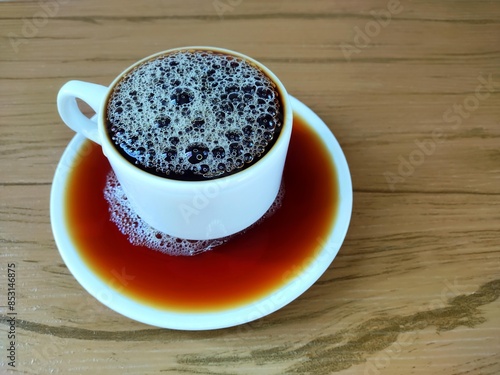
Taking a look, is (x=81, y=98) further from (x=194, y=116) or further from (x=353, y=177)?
(x=353, y=177)

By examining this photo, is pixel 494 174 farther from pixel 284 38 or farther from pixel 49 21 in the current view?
pixel 49 21

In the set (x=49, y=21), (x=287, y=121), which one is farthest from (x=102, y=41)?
(x=287, y=121)

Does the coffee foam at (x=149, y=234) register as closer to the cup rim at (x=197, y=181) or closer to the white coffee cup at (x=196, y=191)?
the white coffee cup at (x=196, y=191)
